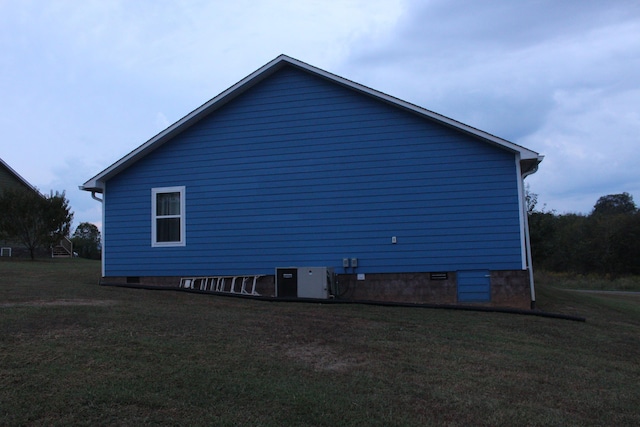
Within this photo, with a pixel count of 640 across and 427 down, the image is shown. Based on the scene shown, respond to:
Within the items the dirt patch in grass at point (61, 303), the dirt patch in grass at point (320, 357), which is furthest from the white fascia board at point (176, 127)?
the dirt patch in grass at point (320, 357)

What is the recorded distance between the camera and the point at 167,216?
13539mm

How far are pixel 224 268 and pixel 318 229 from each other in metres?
2.50

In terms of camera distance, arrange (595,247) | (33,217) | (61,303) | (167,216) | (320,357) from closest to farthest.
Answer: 1. (320,357)
2. (61,303)
3. (167,216)
4. (33,217)
5. (595,247)

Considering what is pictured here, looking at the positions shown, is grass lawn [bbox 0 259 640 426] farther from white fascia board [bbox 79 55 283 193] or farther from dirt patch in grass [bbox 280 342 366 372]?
white fascia board [bbox 79 55 283 193]

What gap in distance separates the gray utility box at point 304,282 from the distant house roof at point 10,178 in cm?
2077

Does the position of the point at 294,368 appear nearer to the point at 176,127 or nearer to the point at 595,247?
the point at 176,127

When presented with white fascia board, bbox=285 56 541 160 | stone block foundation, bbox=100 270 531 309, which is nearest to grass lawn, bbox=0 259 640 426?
stone block foundation, bbox=100 270 531 309

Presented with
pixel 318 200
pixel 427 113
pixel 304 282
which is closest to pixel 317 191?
pixel 318 200

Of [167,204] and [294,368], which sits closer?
[294,368]

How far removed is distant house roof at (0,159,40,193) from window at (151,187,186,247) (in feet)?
56.6

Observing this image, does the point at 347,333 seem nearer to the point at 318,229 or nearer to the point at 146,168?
the point at 318,229

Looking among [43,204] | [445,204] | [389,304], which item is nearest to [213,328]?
[389,304]

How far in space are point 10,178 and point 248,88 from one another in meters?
21.2

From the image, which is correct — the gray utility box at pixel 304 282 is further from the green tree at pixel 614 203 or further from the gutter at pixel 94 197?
the green tree at pixel 614 203
